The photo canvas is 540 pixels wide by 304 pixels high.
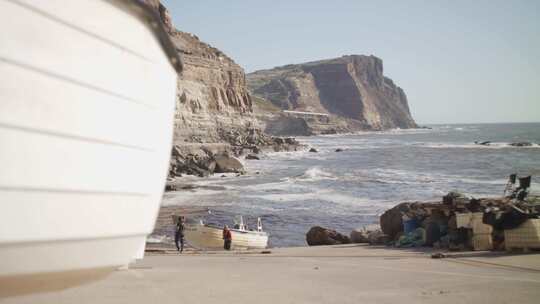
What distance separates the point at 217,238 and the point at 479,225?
8018mm

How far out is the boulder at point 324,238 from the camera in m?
17.3

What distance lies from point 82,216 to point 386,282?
18.1 feet

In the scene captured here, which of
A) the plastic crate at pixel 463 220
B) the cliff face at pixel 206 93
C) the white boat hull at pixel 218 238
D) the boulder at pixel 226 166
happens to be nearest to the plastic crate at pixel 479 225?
the plastic crate at pixel 463 220

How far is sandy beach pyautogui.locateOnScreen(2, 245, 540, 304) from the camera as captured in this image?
6443mm

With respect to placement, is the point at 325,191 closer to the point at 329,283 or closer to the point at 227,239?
the point at 227,239

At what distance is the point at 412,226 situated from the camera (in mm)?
15016

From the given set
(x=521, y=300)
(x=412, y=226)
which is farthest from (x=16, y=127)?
(x=412, y=226)

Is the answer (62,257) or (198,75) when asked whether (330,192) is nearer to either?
(62,257)

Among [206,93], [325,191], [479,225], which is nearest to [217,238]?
[479,225]

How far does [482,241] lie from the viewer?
41.3 feet

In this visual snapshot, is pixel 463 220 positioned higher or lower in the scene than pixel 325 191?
higher

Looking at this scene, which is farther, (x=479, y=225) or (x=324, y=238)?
(x=324, y=238)

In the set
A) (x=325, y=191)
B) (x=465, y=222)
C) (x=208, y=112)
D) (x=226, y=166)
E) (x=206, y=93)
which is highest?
(x=206, y=93)

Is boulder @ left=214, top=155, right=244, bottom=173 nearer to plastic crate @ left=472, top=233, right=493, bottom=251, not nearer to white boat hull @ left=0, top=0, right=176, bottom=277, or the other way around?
plastic crate @ left=472, top=233, right=493, bottom=251
